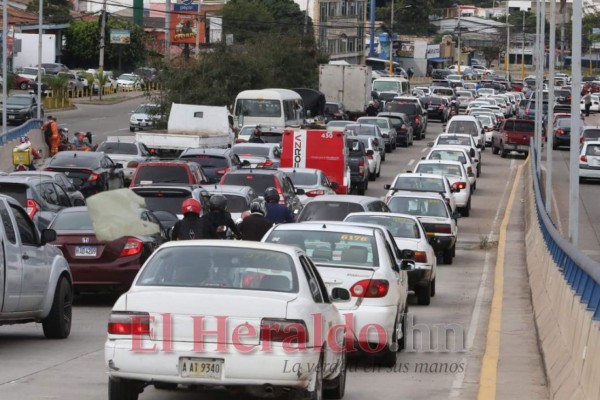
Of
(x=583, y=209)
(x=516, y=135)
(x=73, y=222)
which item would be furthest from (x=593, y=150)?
(x=73, y=222)

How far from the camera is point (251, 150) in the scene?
42.4 meters

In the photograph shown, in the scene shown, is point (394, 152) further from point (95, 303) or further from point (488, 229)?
point (95, 303)

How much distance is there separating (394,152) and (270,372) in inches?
2062

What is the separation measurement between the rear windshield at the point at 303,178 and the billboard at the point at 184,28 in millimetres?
56945

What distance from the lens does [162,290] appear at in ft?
35.3

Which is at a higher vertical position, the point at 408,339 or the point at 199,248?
the point at 199,248

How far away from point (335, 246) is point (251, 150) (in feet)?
90.8

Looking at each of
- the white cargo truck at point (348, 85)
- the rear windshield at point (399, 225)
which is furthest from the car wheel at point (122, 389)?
the white cargo truck at point (348, 85)

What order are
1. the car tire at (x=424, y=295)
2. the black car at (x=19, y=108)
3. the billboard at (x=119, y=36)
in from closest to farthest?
the car tire at (x=424, y=295)
the black car at (x=19, y=108)
the billboard at (x=119, y=36)

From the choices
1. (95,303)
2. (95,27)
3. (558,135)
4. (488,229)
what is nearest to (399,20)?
(95,27)

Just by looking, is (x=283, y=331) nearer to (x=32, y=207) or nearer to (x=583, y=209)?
(x=32, y=207)

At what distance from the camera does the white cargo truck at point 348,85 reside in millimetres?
76000

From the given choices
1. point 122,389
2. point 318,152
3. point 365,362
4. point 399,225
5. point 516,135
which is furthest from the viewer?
point 516,135

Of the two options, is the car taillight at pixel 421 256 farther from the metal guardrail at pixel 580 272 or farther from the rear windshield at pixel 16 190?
the rear windshield at pixel 16 190
